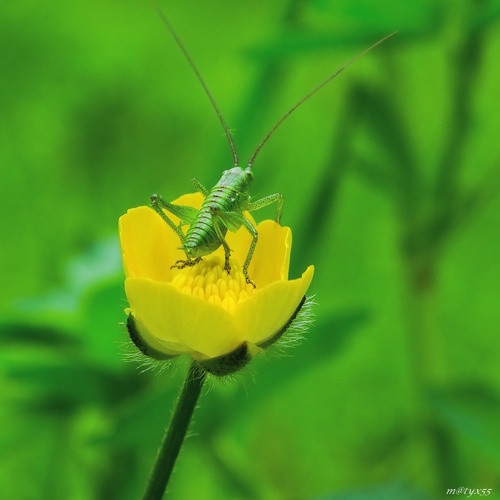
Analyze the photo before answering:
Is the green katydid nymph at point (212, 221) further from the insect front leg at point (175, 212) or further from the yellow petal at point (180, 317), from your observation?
the yellow petal at point (180, 317)

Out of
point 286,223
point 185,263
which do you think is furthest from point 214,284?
point 286,223

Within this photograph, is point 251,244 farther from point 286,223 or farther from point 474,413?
point 286,223

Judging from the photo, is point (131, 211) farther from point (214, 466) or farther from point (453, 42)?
point (453, 42)

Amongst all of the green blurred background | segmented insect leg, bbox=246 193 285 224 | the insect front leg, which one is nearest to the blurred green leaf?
the green blurred background

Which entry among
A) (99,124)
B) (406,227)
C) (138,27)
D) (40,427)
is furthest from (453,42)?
(138,27)

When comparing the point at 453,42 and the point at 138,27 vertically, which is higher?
the point at 138,27

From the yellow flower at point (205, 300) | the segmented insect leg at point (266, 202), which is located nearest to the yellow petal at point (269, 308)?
the yellow flower at point (205, 300)
